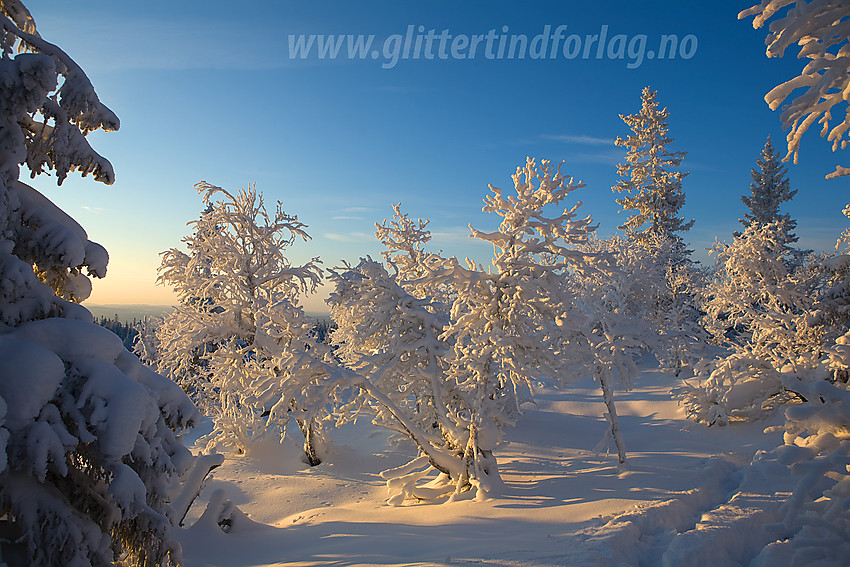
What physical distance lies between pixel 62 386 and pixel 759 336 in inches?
740

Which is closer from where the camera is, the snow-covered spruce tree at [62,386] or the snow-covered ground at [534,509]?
the snow-covered spruce tree at [62,386]

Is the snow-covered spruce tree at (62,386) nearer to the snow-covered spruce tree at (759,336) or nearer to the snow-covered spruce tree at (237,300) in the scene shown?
the snow-covered spruce tree at (237,300)

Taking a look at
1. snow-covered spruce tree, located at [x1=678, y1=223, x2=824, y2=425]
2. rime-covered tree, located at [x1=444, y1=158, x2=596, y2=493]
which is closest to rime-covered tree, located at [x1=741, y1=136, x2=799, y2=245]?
snow-covered spruce tree, located at [x1=678, y1=223, x2=824, y2=425]

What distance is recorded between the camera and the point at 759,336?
1539 cm

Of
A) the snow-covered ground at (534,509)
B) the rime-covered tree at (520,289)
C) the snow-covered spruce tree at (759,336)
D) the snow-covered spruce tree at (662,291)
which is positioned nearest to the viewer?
the snow-covered ground at (534,509)

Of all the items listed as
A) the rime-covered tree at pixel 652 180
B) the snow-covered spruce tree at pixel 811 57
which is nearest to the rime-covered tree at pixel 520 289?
the snow-covered spruce tree at pixel 811 57

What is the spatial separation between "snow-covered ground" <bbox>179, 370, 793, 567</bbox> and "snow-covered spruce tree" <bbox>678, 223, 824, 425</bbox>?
2.90ft

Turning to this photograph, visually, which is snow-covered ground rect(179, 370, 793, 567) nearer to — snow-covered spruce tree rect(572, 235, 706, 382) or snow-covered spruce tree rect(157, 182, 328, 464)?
snow-covered spruce tree rect(157, 182, 328, 464)

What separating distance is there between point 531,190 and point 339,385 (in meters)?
6.28

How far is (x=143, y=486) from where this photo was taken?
3838mm

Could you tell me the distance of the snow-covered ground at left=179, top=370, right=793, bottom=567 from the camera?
20.2 ft

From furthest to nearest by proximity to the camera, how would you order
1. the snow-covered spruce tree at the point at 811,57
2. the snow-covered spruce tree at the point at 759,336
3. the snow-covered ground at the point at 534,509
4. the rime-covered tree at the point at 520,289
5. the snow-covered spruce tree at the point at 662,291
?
the snow-covered spruce tree at the point at 662,291
the snow-covered spruce tree at the point at 759,336
the rime-covered tree at the point at 520,289
the snow-covered ground at the point at 534,509
the snow-covered spruce tree at the point at 811,57

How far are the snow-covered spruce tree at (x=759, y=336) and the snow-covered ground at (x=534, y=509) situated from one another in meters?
0.89

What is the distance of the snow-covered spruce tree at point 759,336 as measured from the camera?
47.6 ft
